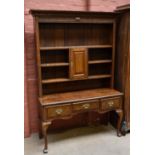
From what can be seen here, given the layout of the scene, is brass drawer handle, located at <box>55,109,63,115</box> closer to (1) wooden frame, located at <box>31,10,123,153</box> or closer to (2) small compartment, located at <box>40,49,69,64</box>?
(1) wooden frame, located at <box>31,10,123,153</box>

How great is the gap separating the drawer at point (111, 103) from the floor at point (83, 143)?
50 cm

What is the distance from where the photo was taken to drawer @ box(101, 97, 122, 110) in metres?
2.57

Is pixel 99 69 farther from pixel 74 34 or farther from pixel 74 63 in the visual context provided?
pixel 74 34

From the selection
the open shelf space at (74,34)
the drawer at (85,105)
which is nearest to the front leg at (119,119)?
the drawer at (85,105)

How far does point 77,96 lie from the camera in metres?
2.55

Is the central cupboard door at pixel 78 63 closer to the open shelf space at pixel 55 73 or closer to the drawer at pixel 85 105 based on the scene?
the open shelf space at pixel 55 73

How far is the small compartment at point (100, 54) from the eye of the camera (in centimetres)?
290

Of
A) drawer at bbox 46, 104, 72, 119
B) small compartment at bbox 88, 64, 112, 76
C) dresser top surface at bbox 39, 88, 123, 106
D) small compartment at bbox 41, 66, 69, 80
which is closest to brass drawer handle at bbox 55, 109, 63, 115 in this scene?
drawer at bbox 46, 104, 72, 119

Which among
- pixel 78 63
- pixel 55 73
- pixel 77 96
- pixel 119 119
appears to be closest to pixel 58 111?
pixel 77 96

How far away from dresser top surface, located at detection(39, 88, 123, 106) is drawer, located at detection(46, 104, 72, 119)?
0.22 ft

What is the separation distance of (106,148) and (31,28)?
2.00 metres
